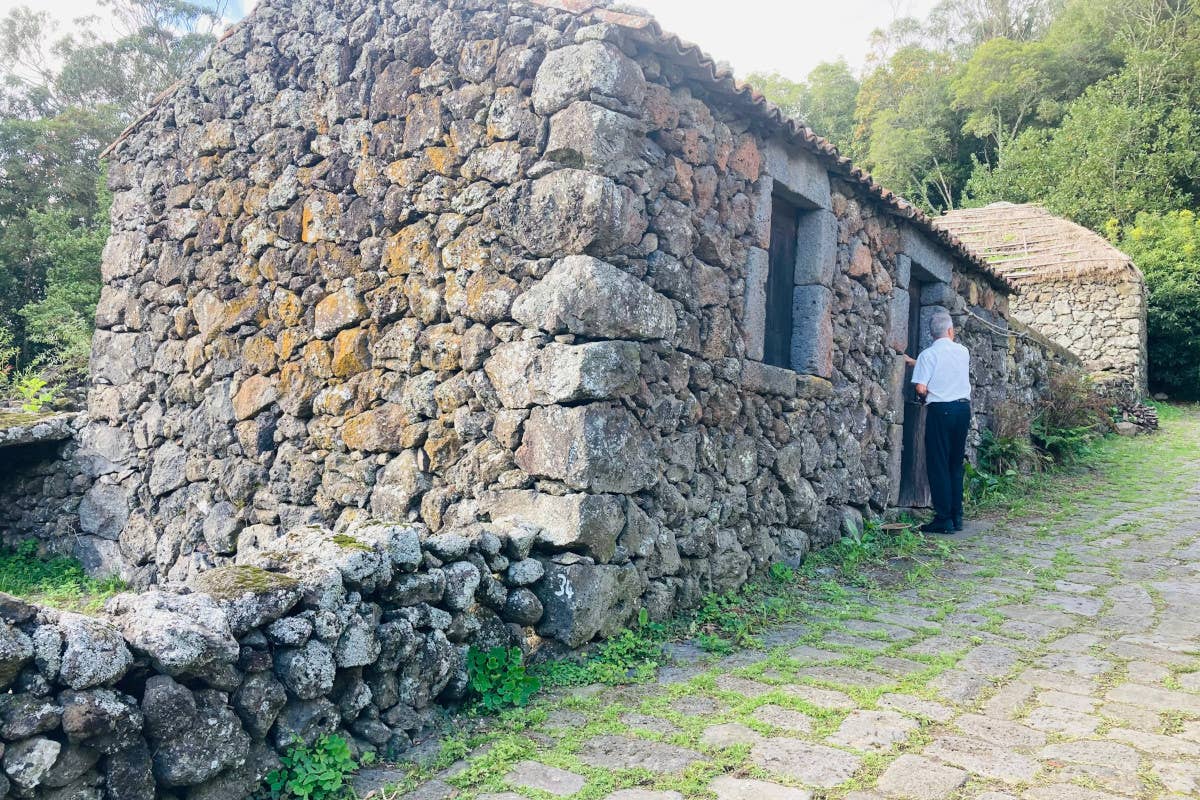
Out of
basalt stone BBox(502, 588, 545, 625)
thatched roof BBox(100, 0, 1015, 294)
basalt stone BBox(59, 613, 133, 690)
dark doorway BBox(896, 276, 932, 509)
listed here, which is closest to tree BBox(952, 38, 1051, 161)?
dark doorway BBox(896, 276, 932, 509)

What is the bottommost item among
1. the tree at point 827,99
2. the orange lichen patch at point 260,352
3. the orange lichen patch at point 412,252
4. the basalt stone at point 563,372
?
the basalt stone at point 563,372

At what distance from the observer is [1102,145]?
67.5 ft

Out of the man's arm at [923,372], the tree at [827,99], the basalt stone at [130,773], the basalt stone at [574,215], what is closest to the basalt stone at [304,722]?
the basalt stone at [130,773]

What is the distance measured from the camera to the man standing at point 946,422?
728cm

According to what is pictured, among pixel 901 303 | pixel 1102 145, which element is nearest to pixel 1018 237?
pixel 1102 145

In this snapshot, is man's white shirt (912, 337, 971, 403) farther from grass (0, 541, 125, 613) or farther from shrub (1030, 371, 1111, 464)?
Result: grass (0, 541, 125, 613)

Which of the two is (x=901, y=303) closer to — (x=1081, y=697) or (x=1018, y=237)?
(x=1081, y=697)

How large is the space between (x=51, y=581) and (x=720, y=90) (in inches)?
259

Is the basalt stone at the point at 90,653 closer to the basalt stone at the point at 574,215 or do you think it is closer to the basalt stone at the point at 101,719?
the basalt stone at the point at 101,719

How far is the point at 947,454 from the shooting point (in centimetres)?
730

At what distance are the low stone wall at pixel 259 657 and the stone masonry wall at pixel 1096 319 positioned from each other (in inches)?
568

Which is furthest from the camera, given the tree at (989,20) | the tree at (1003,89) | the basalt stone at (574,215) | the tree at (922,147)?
the tree at (989,20)

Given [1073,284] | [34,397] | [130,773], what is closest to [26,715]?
[130,773]

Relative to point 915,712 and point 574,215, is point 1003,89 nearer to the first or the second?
point 574,215
